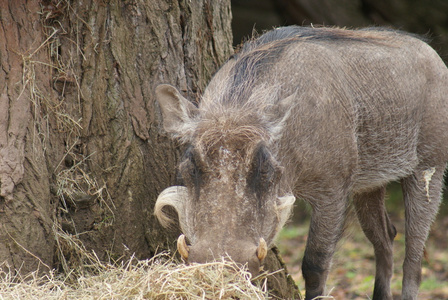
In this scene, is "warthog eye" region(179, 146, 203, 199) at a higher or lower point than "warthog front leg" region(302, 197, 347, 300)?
higher

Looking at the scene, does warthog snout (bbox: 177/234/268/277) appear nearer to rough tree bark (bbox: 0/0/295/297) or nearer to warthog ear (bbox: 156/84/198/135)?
warthog ear (bbox: 156/84/198/135)

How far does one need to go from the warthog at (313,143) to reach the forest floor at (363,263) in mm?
486

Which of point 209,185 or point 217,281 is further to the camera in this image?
point 209,185

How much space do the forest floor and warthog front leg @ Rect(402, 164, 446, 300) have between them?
41 cm

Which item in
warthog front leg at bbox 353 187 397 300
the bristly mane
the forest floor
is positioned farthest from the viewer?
the forest floor

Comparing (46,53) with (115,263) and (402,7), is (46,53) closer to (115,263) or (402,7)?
(115,263)

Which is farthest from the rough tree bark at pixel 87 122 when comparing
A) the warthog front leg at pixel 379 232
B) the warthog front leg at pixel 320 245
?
the warthog front leg at pixel 379 232

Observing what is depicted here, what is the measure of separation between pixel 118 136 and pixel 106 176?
246 millimetres

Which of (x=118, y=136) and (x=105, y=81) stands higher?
(x=105, y=81)

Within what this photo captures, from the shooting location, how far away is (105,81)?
347 centimetres

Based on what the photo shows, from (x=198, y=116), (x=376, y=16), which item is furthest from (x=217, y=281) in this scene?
(x=376, y=16)

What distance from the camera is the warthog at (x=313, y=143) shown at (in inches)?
112

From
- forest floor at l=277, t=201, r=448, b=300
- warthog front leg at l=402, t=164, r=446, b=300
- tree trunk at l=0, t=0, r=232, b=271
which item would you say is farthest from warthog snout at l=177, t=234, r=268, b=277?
warthog front leg at l=402, t=164, r=446, b=300

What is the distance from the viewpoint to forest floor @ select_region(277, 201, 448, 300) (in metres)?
5.38
